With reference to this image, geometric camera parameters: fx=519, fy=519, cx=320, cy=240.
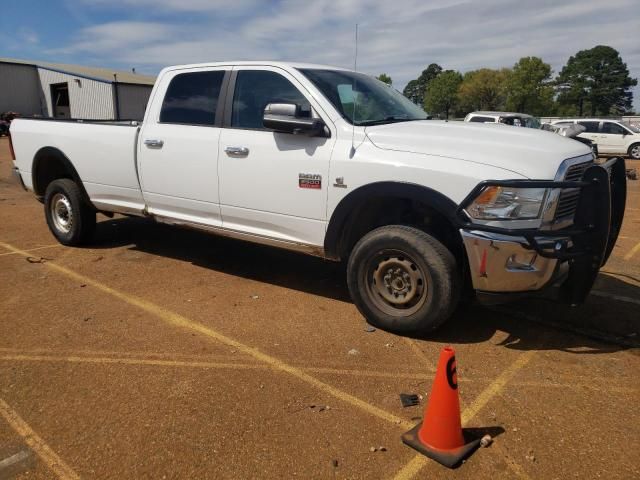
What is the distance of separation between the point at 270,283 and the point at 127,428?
8.22 feet

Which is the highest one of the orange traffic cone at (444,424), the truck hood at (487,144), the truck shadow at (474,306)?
the truck hood at (487,144)

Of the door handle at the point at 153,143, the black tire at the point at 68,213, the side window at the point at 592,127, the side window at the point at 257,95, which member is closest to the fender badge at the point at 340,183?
the side window at the point at 257,95

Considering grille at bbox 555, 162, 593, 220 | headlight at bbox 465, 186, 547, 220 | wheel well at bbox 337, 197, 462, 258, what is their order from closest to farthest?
headlight at bbox 465, 186, 547, 220, grille at bbox 555, 162, 593, 220, wheel well at bbox 337, 197, 462, 258

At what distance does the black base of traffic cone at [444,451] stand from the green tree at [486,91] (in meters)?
81.6

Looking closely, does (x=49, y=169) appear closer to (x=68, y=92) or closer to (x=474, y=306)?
(x=474, y=306)

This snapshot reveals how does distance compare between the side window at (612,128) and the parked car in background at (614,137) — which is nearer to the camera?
the parked car in background at (614,137)

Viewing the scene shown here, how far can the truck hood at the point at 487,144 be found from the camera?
3.38 metres

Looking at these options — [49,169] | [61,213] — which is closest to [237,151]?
[61,213]

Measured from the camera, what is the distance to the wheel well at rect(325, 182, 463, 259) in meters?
3.67

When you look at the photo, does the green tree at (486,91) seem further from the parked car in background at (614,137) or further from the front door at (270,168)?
the front door at (270,168)

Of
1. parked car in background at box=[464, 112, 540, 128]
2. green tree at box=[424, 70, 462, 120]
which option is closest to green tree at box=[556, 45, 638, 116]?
green tree at box=[424, 70, 462, 120]

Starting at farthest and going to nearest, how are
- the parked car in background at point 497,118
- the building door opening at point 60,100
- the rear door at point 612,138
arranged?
1. the building door opening at point 60,100
2. the rear door at point 612,138
3. the parked car in background at point 497,118

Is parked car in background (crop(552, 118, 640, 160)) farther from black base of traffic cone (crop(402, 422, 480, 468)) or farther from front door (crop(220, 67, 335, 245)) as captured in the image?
black base of traffic cone (crop(402, 422, 480, 468))

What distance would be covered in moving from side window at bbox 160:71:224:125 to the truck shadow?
162cm
